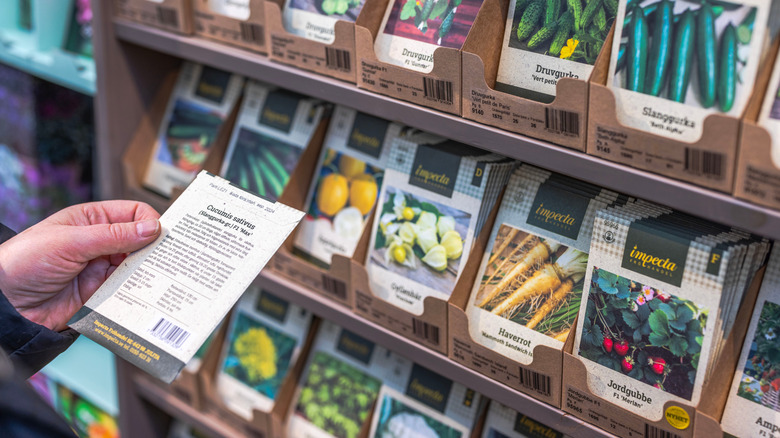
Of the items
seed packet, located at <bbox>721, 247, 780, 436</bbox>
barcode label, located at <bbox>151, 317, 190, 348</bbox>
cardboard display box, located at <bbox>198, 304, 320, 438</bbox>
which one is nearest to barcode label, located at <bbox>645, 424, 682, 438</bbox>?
seed packet, located at <bbox>721, 247, 780, 436</bbox>

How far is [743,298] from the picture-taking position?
114 centimetres

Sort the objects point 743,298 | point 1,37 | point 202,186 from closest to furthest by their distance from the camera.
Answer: point 743,298, point 202,186, point 1,37

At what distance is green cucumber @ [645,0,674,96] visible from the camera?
3.57 ft

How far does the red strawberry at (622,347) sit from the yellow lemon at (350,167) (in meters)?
0.72

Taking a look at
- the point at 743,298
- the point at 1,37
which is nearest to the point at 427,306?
the point at 743,298

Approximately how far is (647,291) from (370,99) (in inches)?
26.1

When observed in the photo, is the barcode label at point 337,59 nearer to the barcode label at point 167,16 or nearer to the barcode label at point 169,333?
the barcode label at point 167,16

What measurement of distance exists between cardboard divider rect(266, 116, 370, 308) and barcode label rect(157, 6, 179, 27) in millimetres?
467

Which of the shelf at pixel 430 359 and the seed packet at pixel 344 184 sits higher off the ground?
the seed packet at pixel 344 184

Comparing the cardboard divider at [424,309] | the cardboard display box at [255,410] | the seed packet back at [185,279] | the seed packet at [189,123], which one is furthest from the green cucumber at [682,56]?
the seed packet at [189,123]

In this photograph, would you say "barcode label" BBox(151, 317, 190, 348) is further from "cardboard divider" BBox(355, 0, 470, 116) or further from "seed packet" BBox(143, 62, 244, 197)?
"seed packet" BBox(143, 62, 244, 197)

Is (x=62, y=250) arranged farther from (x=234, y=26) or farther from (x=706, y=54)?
(x=706, y=54)

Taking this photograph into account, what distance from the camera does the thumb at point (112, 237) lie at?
1.25 m

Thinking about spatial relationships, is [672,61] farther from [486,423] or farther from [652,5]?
[486,423]
